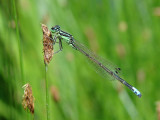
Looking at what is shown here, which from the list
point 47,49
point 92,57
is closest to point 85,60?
point 92,57

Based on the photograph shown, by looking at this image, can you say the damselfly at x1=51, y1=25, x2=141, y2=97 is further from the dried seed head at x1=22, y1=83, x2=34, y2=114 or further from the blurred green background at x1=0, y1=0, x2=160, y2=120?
the dried seed head at x1=22, y1=83, x2=34, y2=114

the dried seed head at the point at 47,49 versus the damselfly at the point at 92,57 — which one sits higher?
the damselfly at the point at 92,57

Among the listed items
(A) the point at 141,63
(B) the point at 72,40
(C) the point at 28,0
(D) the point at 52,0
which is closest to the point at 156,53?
(A) the point at 141,63

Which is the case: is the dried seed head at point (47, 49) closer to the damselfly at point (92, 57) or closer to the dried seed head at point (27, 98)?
the dried seed head at point (27, 98)

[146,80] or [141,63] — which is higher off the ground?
[141,63]

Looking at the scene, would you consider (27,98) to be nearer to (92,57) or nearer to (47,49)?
(47,49)

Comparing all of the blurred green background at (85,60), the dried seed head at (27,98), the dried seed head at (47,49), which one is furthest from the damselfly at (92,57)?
the dried seed head at (27,98)

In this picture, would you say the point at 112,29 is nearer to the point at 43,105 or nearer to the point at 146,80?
the point at 146,80

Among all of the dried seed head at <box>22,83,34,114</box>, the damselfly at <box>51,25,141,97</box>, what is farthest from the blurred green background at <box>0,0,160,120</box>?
the dried seed head at <box>22,83,34,114</box>
